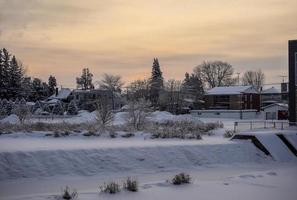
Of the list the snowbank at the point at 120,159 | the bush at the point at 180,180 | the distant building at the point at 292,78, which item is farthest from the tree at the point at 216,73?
the bush at the point at 180,180

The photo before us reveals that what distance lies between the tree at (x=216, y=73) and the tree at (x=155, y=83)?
85.4 feet

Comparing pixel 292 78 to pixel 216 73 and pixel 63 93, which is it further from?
pixel 216 73

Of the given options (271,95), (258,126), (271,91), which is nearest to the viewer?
(258,126)

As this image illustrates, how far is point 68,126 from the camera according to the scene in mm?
37906

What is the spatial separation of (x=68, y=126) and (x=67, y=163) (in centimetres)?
1380

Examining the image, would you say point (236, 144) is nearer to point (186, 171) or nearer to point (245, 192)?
point (186, 171)

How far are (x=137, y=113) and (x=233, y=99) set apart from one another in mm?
67921

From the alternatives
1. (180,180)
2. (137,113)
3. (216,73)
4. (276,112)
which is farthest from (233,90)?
(180,180)

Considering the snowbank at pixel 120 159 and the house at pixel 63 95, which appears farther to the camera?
the house at pixel 63 95

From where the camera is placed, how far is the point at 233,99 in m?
108

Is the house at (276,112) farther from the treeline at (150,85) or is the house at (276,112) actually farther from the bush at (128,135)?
the bush at (128,135)

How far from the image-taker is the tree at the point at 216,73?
144 m

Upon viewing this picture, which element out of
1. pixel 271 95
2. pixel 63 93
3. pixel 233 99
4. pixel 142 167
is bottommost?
pixel 142 167

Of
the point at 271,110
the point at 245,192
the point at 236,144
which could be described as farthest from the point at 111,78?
the point at 245,192
